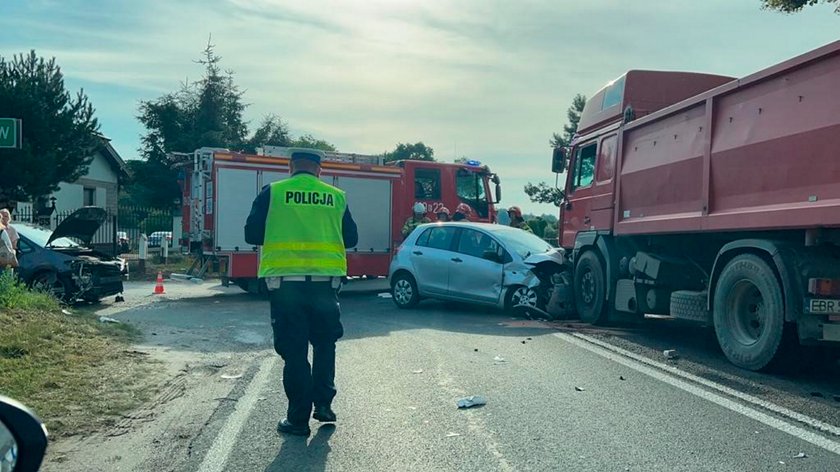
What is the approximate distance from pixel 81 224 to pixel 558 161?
344 inches

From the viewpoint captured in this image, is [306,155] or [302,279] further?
[306,155]

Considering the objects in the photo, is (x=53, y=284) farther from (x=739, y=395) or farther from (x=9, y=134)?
(x=739, y=395)

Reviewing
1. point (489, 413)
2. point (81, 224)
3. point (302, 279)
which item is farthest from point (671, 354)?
point (81, 224)

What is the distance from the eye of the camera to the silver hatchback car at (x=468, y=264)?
12656 millimetres

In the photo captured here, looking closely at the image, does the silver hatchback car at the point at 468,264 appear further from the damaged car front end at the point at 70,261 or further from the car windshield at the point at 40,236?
the car windshield at the point at 40,236

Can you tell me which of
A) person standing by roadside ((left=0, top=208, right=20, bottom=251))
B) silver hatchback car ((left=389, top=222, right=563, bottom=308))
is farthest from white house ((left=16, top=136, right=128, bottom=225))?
silver hatchback car ((left=389, top=222, right=563, bottom=308))

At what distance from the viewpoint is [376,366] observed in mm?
8273

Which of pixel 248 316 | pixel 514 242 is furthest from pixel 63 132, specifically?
pixel 514 242

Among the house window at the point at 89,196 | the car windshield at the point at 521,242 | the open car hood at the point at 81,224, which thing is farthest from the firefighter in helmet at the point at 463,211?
the house window at the point at 89,196

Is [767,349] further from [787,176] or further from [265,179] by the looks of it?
[265,179]

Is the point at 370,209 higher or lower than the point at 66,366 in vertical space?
higher

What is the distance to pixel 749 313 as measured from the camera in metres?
7.97

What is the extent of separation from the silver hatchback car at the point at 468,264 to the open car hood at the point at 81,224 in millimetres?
5519

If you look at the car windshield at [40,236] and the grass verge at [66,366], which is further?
the car windshield at [40,236]
